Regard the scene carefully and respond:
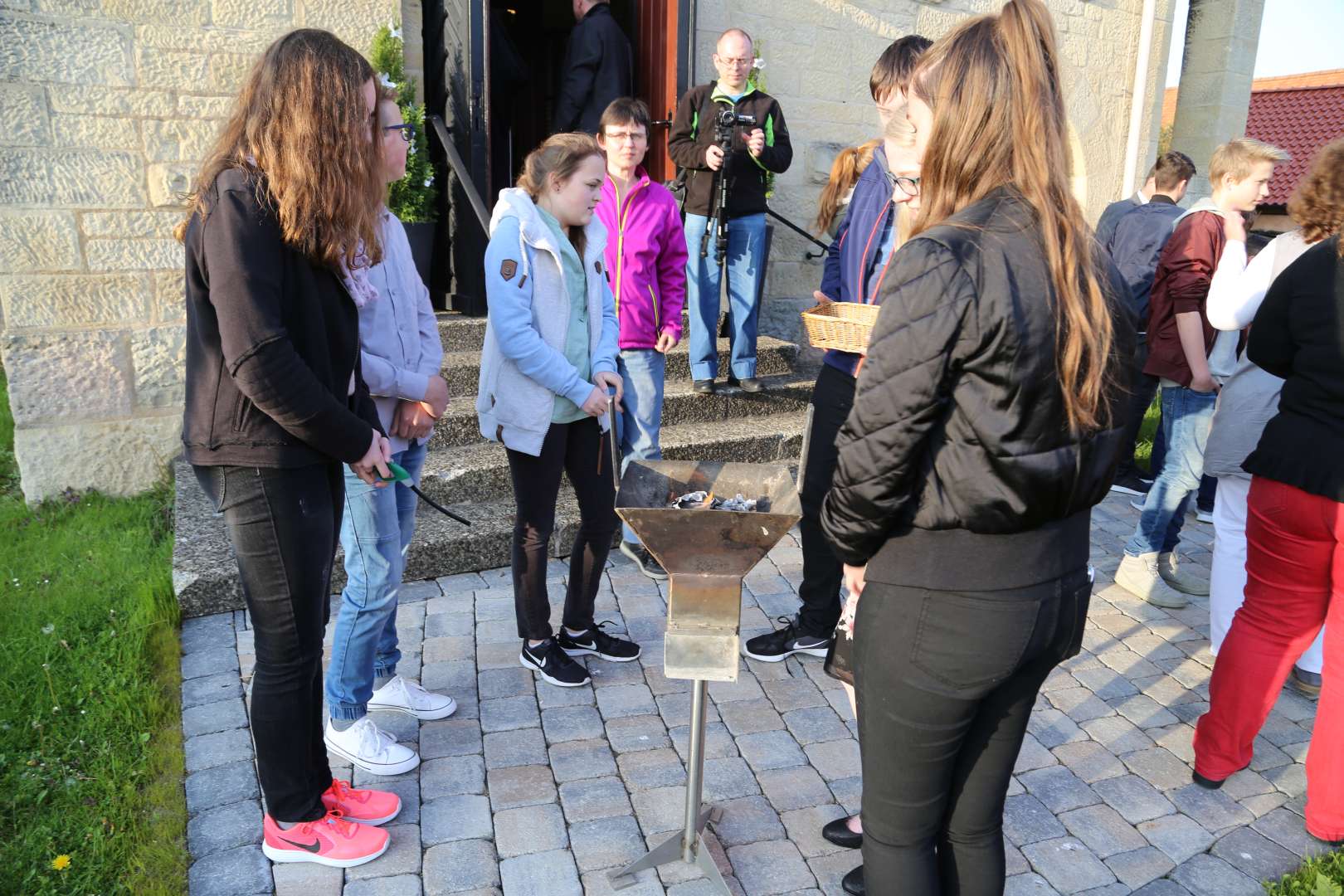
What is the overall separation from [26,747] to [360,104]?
2.50 metres

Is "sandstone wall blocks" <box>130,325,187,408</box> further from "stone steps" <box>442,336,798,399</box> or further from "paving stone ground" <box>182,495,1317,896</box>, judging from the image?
"paving stone ground" <box>182,495,1317,896</box>

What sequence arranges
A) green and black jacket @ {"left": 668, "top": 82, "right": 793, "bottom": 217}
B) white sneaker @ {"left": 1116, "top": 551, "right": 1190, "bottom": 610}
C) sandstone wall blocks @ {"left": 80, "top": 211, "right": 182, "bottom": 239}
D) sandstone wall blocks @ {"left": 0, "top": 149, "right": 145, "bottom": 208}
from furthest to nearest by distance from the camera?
green and black jacket @ {"left": 668, "top": 82, "right": 793, "bottom": 217}, sandstone wall blocks @ {"left": 80, "top": 211, "right": 182, "bottom": 239}, sandstone wall blocks @ {"left": 0, "top": 149, "right": 145, "bottom": 208}, white sneaker @ {"left": 1116, "top": 551, "right": 1190, "bottom": 610}

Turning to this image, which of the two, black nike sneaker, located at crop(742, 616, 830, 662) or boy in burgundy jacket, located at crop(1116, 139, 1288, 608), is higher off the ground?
boy in burgundy jacket, located at crop(1116, 139, 1288, 608)

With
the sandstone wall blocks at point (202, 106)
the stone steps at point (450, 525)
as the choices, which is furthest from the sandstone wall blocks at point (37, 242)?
the stone steps at point (450, 525)

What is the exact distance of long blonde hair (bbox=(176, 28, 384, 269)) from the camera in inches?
84.5

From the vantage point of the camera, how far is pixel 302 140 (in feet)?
7.04

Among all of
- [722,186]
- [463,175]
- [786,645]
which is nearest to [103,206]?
[463,175]

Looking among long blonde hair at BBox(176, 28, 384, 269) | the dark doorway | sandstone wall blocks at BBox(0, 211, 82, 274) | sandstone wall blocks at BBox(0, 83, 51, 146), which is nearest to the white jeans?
long blonde hair at BBox(176, 28, 384, 269)

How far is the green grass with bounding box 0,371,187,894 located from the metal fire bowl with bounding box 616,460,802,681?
159 cm

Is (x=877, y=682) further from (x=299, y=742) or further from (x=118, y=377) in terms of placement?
(x=118, y=377)

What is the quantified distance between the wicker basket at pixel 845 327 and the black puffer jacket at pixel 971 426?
1316 millimetres

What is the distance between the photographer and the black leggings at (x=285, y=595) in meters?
2.31

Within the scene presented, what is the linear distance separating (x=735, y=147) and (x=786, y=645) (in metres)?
3.16

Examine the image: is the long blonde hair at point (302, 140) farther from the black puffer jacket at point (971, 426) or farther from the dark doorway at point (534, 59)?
the dark doorway at point (534, 59)
